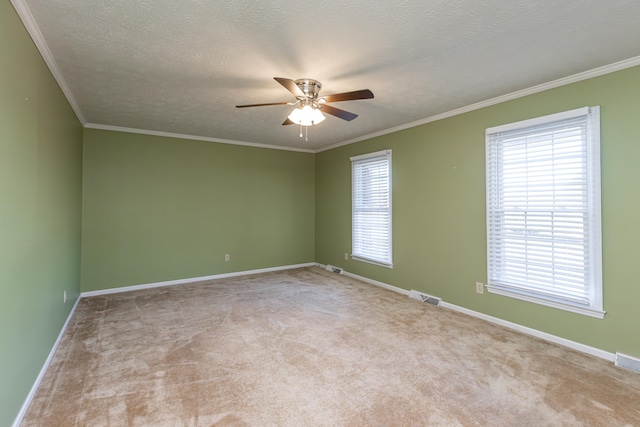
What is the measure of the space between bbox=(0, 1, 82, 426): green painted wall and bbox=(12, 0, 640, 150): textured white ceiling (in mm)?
281

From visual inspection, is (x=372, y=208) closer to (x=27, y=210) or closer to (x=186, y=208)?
(x=186, y=208)

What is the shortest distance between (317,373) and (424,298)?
2.27 metres

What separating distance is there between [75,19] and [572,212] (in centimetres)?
415

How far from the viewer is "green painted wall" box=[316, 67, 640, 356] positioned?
2508 mm

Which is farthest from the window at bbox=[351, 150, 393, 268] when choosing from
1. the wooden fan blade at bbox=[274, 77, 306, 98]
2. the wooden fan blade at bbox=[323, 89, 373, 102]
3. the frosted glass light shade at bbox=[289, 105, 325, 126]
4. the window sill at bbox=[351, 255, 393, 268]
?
the wooden fan blade at bbox=[274, 77, 306, 98]

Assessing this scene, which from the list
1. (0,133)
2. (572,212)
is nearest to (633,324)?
(572,212)

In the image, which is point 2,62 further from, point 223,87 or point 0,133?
point 223,87

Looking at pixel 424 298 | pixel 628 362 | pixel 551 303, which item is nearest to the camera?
pixel 628 362

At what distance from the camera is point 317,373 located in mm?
2373

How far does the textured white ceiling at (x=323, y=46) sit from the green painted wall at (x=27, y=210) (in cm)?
28

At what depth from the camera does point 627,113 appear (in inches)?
98.5

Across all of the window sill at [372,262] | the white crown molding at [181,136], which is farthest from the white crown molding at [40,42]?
the window sill at [372,262]

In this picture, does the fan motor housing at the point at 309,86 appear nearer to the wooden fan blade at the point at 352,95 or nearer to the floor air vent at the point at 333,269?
the wooden fan blade at the point at 352,95

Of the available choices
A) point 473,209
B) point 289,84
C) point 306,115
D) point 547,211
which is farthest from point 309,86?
point 547,211
